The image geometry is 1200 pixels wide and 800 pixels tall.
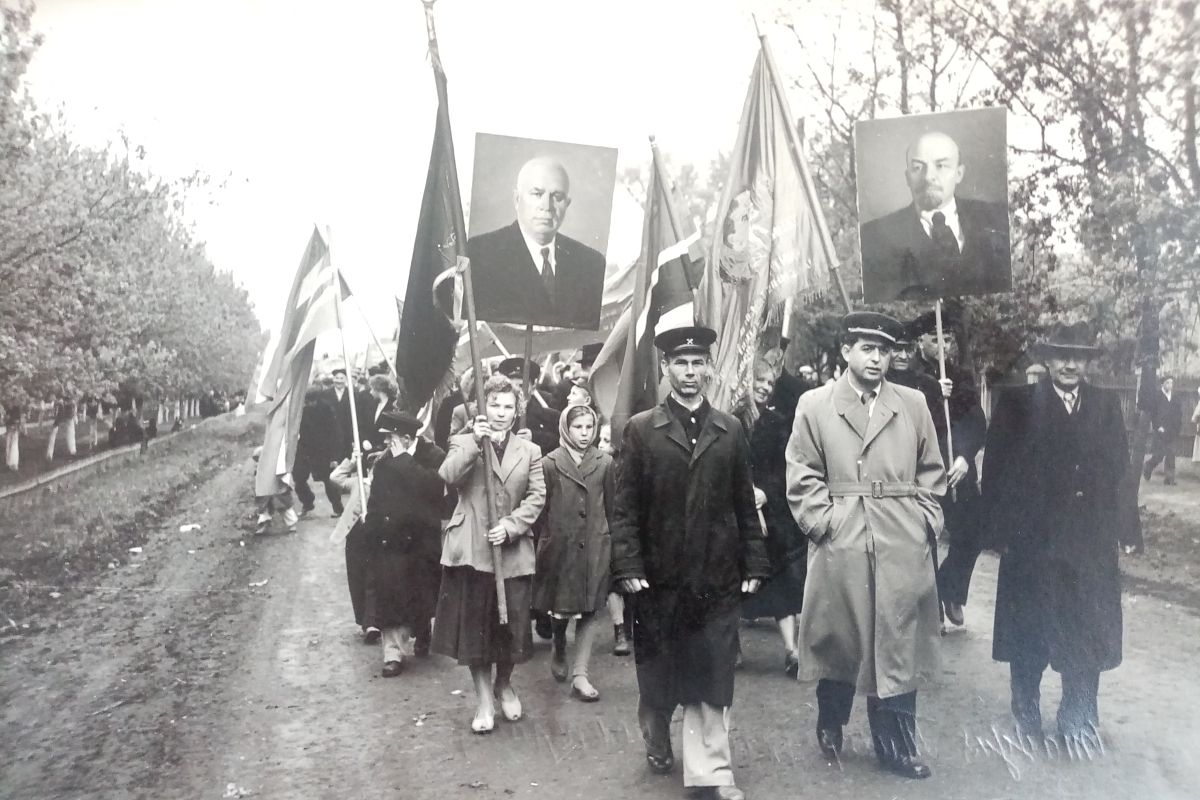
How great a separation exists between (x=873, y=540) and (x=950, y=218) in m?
2.05

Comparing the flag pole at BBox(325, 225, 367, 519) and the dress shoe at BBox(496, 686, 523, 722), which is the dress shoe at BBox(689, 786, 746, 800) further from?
the flag pole at BBox(325, 225, 367, 519)

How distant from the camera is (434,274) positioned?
561cm

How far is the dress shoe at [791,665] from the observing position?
5980 mm

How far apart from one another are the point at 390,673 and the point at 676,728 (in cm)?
185

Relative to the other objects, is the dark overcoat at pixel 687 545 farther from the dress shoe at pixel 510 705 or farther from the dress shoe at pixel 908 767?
the dress shoe at pixel 510 705

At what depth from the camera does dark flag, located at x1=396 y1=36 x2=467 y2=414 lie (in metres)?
5.38

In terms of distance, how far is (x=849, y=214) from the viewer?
21.5 ft

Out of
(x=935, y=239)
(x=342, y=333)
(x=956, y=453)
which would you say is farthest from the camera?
(x=342, y=333)

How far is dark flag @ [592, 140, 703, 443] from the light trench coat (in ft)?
5.96

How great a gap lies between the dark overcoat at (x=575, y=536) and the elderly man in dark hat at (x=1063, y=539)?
2.08m

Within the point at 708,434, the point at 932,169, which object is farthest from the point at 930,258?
the point at 708,434

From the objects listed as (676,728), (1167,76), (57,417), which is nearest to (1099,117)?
(1167,76)

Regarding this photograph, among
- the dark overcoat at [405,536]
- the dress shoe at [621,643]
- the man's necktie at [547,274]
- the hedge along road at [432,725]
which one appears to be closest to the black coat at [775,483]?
the hedge along road at [432,725]

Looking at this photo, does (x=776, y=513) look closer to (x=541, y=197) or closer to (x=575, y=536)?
(x=575, y=536)
